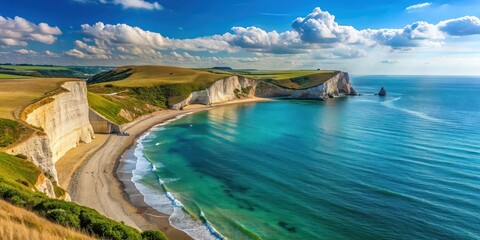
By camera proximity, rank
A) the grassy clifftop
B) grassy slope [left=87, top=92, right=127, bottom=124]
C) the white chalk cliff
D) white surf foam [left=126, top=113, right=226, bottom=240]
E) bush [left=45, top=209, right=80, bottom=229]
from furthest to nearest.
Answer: the grassy clifftop
grassy slope [left=87, top=92, right=127, bottom=124]
the white chalk cliff
white surf foam [left=126, top=113, right=226, bottom=240]
bush [left=45, top=209, right=80, bottom=229]

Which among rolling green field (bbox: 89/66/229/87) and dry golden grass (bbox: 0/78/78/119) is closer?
dry golden grass (bbox: 0/78/78/119)

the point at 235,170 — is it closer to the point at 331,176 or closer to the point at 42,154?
the point at 331,176

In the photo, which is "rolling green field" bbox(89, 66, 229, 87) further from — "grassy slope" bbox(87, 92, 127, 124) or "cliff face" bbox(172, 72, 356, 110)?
"grassy slope" bbox(87, 92, 127, 124)

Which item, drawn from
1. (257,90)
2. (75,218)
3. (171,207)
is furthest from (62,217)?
(257,90)

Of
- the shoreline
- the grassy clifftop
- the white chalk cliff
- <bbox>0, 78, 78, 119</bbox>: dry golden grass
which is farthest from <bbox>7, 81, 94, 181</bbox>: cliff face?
the grassy clifftop

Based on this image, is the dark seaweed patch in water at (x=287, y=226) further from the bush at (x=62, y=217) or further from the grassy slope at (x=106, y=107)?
the grassy slope at (x=106, y=107)

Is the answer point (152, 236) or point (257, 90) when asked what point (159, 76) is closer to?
point (257, 90)
